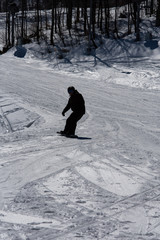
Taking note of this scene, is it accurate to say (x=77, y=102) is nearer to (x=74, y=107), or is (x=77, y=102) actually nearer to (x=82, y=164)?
(x=74, y=107)

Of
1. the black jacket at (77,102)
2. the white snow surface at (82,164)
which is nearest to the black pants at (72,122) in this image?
the black jacket at (77,102)

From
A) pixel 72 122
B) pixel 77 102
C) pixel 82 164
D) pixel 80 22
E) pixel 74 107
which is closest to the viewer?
pixel 82 164

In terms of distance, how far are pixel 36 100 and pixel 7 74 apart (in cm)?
730

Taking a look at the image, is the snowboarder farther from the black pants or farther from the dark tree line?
the dark tree line

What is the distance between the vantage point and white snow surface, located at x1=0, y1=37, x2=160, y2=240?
5.38 metres

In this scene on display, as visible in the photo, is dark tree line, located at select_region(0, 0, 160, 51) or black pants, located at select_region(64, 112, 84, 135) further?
dark tree line, located at select_region(0, 0, 160, 51)

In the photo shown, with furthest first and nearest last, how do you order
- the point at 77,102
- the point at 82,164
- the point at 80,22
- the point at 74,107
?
the point at 80,22, the point at 74,107, the point at 77,102, the point at 82,164

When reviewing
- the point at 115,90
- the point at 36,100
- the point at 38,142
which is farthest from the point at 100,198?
the point at 115,90

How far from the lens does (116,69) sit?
81.4 feet

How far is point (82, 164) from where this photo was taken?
27.0ft

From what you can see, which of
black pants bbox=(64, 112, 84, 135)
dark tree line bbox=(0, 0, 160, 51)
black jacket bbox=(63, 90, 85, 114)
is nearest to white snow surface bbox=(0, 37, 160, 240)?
black pants bbox=(64, 112, 84, 135)

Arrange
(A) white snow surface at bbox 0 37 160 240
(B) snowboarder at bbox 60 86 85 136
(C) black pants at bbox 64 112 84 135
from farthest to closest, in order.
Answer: (C) black pants at bbox 64 112 84 135 → (B) snowboarder at bbox 60 86 85 136 → (A) white snow surface at bbox 0 37 160 240

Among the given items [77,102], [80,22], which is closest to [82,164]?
[77,102]

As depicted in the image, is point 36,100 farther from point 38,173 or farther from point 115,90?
point 38,173
